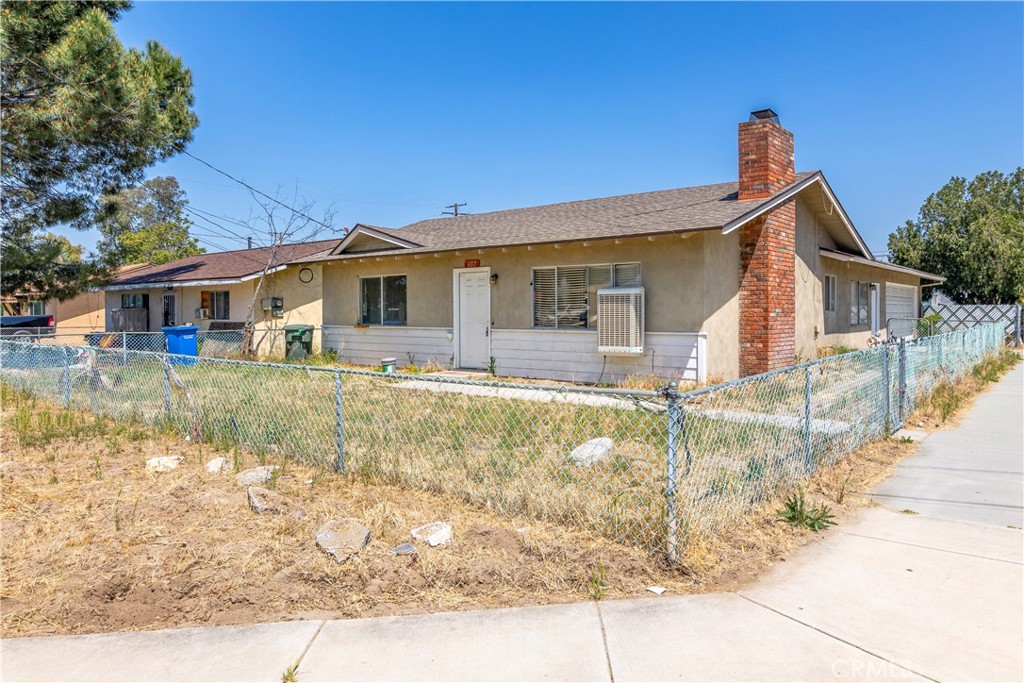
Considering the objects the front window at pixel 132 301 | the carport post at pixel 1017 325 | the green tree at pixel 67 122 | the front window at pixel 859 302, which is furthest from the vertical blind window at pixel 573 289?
the carport post at pixel 1017 325

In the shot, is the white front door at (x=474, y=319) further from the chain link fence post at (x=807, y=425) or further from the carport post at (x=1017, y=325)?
the carport post at (x=1017, y=325)

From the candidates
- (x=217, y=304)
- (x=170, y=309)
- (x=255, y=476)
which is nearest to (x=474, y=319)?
(x=255, y=476)

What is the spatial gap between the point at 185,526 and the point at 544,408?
4102mm

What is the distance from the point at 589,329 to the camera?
38.3 ft

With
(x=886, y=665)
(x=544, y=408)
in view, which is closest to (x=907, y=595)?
(x=886, y=665)

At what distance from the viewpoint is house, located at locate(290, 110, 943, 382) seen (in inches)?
425

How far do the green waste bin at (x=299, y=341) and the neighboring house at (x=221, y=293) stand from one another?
1363mm

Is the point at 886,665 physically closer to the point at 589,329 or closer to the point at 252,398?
the point at 252,398

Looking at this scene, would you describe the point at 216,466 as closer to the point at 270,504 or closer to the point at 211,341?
the point at 270,504

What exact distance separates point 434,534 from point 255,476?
215cm

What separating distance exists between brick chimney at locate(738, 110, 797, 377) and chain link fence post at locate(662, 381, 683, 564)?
7536mm

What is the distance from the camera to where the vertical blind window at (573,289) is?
37.4 ft

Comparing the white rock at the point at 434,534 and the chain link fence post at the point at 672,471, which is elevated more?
the chain link fence post at the point at 672,471

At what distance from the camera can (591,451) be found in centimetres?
570
